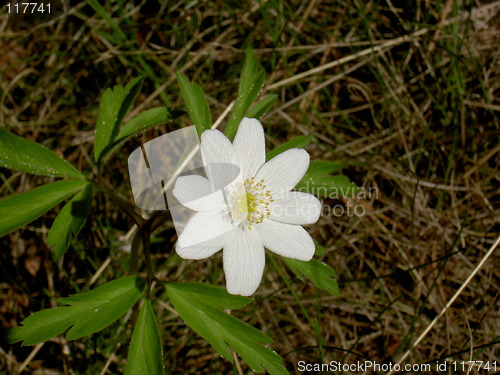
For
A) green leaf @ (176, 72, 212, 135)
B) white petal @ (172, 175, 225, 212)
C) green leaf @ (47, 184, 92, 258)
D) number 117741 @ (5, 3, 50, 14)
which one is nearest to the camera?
white petal @ (172, 175, 225, 212)

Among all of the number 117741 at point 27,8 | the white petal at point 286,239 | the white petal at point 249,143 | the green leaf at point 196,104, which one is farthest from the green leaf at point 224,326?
the number 117741 at point 27,8

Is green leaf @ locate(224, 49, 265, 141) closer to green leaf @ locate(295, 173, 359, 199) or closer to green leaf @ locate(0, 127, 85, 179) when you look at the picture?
green leaf @ locate(295, 173, 359, 199)

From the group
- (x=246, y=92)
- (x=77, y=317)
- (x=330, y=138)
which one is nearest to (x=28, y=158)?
(x=77, y=317)

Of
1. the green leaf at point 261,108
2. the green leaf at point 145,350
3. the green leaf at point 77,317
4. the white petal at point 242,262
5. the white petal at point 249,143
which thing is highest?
the green leaf at point 261,108

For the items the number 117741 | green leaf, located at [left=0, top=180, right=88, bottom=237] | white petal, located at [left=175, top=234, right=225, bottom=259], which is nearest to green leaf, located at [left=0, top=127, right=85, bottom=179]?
green leaf, located at [left=0, top=180, right=88, bottom=237]

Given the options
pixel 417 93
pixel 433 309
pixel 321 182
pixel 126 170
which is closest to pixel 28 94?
pixel 126 170

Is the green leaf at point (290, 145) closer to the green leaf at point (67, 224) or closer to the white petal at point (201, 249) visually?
the white petal at point (201, 249)
